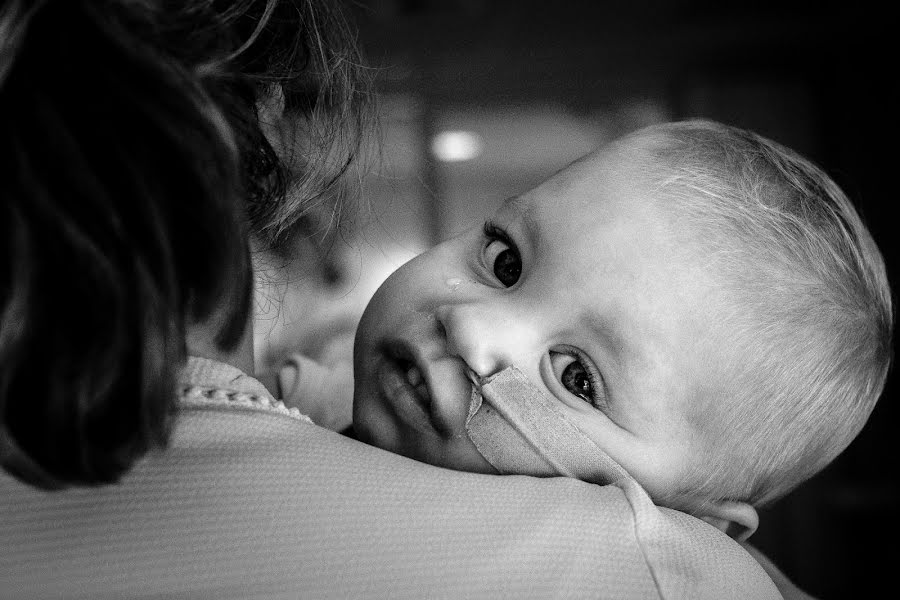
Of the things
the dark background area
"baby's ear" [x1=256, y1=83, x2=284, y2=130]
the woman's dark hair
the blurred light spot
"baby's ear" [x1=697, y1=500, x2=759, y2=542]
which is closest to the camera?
the woman's dark hair

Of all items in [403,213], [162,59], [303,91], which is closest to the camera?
[162,59]

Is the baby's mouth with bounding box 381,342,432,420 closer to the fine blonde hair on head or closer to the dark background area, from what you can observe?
the fine blonde hair on head

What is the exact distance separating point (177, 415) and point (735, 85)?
2721 millimetres

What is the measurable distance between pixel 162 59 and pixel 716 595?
38 centimetres

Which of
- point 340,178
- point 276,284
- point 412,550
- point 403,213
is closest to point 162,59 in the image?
point 412,550

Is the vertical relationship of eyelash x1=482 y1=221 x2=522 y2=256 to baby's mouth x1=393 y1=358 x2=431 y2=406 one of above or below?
above

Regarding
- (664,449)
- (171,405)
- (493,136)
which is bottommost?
(493,136)

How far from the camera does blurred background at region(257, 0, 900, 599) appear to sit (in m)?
2.32

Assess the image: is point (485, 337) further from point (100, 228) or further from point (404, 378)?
point (100, 228)

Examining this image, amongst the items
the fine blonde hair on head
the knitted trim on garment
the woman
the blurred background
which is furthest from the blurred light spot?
the knitted trim on garment

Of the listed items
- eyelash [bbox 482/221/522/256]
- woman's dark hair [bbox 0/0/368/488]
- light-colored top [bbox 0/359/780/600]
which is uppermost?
woman's dark hair [bbox 0/0/368/488]

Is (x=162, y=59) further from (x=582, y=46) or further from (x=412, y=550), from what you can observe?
(x=582, y=46)

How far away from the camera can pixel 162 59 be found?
12.8 inches

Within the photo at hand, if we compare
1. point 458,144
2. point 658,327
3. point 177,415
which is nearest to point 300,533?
point 177,415
